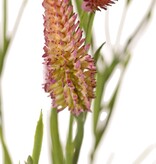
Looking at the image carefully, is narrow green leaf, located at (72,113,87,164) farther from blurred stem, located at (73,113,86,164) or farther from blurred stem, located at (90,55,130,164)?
blurred stem, located at (90,55,130,164)

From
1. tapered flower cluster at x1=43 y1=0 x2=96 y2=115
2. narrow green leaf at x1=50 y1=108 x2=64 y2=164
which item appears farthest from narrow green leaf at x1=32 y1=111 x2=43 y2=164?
tapered flower cluster at x1=43 y1=0 x2=96 y2=115

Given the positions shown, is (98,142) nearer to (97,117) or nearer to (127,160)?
(97,117)

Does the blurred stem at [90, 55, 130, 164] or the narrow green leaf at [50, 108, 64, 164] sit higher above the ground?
the blurred stem at [90, 55, 130, 164]

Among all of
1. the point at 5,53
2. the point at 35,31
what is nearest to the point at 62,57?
the point at 5,53

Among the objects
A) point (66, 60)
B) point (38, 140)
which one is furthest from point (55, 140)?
point (66, 60)

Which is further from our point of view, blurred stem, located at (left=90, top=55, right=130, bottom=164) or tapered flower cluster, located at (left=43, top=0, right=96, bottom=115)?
blurred stem, located at (left=90, top=55, right=130, bottom=164)

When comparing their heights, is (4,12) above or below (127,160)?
above
